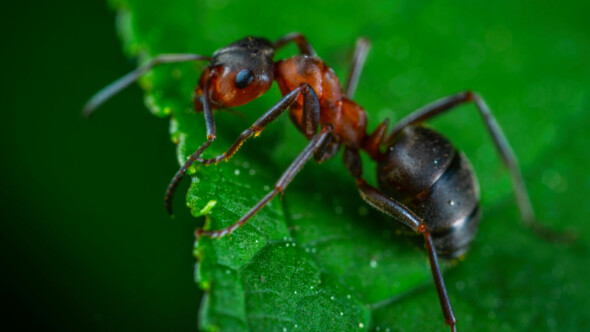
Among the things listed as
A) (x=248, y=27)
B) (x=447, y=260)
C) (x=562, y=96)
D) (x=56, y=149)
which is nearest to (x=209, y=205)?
(x=447, y=260)

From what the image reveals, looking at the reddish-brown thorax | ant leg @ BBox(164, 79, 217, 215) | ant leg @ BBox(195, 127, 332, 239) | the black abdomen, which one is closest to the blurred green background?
the reddish-brown thorax

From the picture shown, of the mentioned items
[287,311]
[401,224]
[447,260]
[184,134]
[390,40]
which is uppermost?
[184,134]

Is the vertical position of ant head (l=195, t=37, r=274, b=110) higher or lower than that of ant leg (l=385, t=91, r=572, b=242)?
higher

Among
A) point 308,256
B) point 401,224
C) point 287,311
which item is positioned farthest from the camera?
point 401,224

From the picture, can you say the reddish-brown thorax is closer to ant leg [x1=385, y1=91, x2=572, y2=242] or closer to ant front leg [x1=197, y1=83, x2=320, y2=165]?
ant front leg [x1=197, y1=83, x2=320, y2=165]

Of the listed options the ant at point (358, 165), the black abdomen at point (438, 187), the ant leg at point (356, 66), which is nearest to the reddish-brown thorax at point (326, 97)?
the ant at point (358, 165)

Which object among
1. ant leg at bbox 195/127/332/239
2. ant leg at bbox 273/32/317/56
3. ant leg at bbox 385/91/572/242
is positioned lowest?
ant leg at bbox 385/91/572/242

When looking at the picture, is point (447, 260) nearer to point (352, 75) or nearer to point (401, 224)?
point (401, 224)
